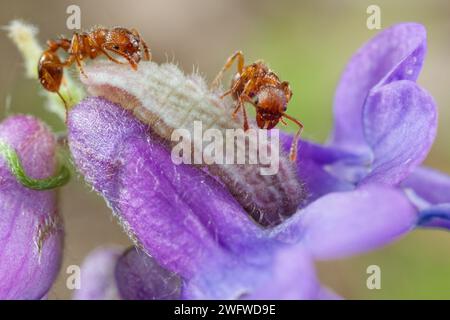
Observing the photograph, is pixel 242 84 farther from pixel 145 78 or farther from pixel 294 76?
pixel 294 76

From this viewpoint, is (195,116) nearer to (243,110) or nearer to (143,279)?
(243,110)

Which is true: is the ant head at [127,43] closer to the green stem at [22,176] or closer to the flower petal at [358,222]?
A: the green stem at [22,176]

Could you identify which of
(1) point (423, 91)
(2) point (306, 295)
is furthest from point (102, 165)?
(1) point (423, 91)

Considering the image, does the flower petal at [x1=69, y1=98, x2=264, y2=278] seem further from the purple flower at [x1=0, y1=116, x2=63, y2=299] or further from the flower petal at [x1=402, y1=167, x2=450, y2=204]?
the flower petal at [x1=402, y1=167, x2=450, y2=204]

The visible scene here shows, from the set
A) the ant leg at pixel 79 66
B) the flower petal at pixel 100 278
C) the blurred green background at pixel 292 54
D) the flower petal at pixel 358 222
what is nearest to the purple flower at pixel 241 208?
the flower petal at pixel 358 222

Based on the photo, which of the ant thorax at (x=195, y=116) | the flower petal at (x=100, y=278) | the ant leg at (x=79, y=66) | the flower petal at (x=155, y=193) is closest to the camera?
the flower petal at (x=155, y=193)

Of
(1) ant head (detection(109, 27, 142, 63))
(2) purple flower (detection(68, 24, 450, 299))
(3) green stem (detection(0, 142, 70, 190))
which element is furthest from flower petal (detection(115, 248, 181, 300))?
(1) ant head (detection(109, 27, 142, 63))
